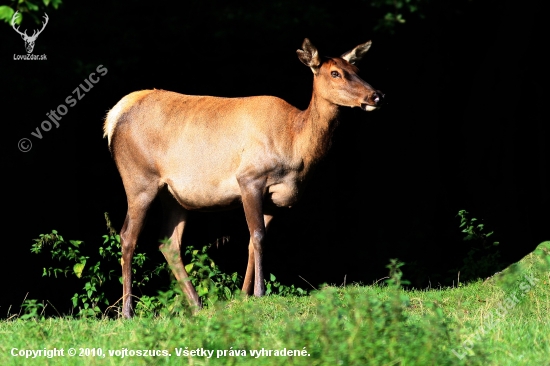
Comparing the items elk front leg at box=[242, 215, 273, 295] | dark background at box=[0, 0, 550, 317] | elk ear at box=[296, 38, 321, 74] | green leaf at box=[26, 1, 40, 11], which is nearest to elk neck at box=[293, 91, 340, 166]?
elk ear at box=[296, 38, 321, 74]

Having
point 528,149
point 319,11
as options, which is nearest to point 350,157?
point 528,149

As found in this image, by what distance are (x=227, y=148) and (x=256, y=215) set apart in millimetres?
742

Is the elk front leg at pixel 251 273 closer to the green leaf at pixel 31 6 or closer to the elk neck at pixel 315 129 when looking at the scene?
the elk neck at pixel 315 129

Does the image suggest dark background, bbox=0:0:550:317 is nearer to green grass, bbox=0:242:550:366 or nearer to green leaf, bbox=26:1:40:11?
green leaf, bbox=26:1:40:11

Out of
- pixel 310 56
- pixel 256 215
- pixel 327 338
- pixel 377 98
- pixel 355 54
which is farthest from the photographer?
pixel 355 54

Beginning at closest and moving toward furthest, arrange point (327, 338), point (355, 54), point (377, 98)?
point (327, 338), point (377, 98), point (355, 54)

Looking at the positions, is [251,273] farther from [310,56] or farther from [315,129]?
[310,56]

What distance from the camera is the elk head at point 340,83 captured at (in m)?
9.16

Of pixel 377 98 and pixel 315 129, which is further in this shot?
pixel 315 129

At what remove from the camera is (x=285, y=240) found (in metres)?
13.1

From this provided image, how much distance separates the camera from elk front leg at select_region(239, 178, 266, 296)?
9312 mm

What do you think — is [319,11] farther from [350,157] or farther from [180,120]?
[350,157]

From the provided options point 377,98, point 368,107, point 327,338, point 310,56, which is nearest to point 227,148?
point 310,56

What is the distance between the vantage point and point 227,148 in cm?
964
